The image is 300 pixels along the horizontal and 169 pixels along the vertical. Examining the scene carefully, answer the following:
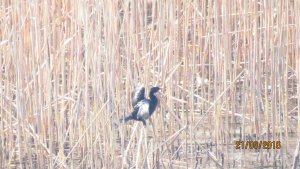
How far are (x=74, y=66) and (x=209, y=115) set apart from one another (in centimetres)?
79

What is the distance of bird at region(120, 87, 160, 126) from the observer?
3594mm

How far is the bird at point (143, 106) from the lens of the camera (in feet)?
11.8

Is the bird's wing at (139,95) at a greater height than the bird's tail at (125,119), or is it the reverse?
the bird's wing at (139,95)
